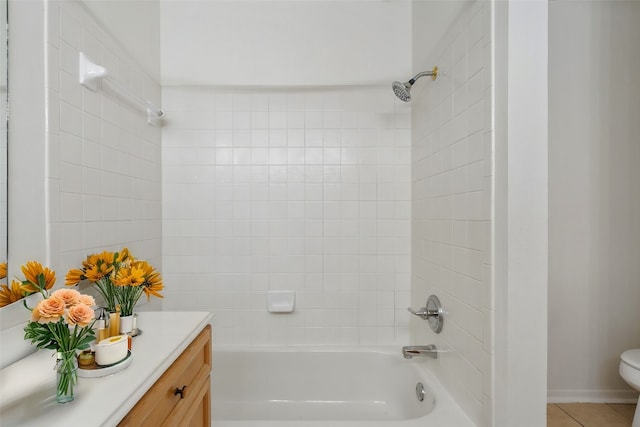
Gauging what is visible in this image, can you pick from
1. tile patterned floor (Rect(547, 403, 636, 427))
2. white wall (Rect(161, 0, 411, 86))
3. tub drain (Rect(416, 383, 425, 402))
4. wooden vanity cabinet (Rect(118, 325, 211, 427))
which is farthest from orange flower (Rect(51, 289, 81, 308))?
tile patterned floor (Rect(547, 403, 636, 427))

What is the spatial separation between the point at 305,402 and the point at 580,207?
191 centimetres

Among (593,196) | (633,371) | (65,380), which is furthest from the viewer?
(593,196)

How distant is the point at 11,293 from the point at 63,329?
14.2 inches

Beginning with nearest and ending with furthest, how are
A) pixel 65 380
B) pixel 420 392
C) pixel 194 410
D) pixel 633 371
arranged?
pixel 65 380 < pixel 194 410 < pixel 633 371 < pixel 420 392

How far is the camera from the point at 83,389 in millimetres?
742

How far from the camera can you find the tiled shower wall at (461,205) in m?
1.16

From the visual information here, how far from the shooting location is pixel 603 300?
1951 millimetres

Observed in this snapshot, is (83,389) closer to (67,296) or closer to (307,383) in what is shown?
(67,296)

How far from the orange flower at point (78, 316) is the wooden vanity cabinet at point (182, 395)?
22 centimetres

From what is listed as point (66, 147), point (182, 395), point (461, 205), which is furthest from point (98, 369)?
point (461, 205)

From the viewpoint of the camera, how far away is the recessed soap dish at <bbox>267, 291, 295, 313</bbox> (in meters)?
2.05

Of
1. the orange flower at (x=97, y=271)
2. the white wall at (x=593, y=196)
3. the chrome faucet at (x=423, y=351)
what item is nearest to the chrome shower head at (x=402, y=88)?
the white wall at (x=593, y=196)

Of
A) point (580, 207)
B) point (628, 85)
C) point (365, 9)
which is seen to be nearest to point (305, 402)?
point (580, 207)

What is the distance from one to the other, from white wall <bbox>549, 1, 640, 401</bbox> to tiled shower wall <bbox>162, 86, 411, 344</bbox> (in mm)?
850
